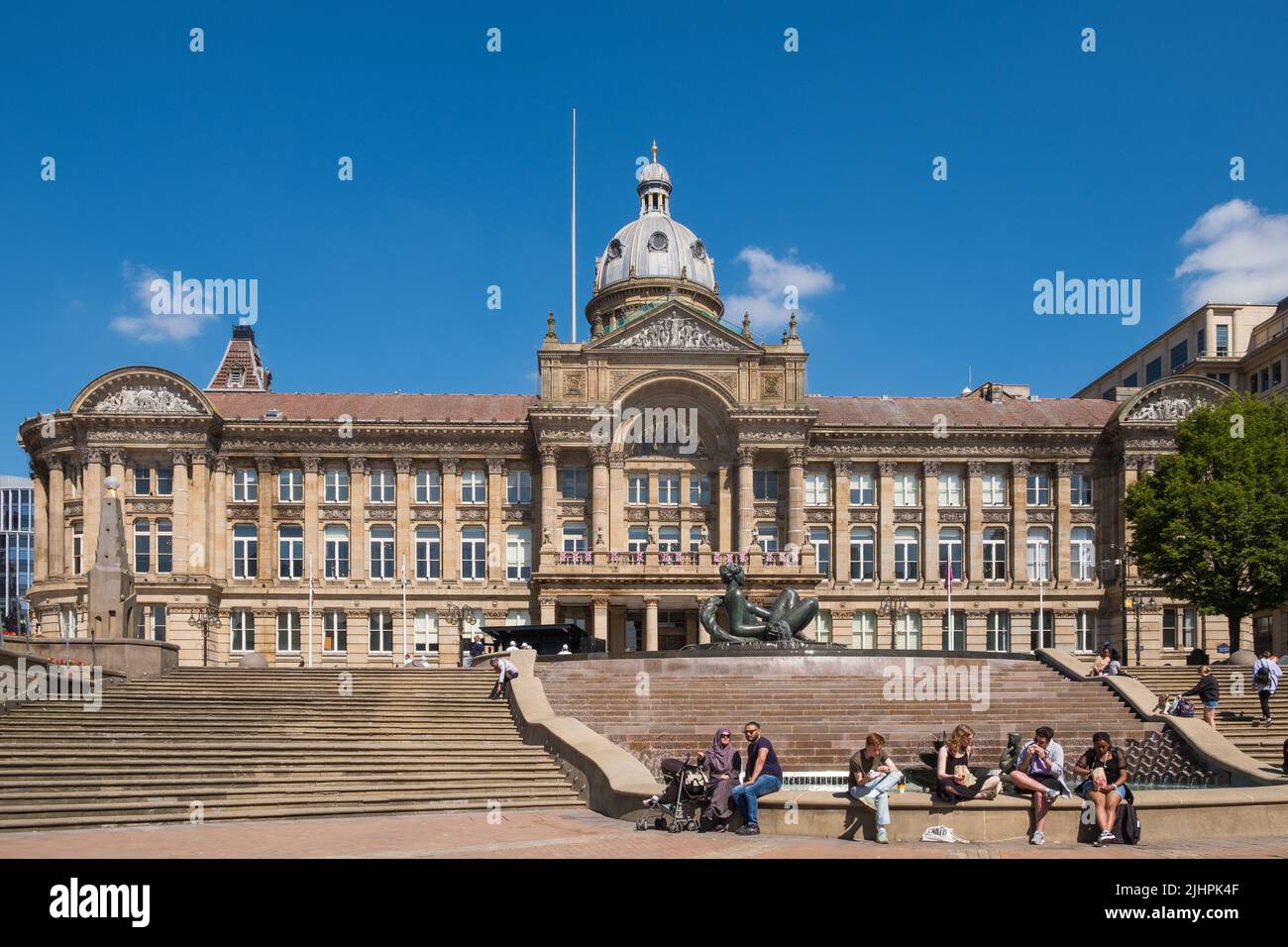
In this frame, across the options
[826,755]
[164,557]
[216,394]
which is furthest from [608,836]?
[216,394]

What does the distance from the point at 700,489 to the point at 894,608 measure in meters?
12.6

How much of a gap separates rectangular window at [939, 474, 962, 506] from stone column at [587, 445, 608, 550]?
19459mm

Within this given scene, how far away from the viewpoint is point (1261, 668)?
3250 centimetres

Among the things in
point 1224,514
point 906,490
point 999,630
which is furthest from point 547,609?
point 1224,514

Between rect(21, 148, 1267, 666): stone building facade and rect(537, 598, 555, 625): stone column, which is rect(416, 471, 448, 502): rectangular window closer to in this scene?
rect(21, 148, 1267, 666): stone building facade

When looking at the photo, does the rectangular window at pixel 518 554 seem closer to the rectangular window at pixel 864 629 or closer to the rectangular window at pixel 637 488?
the rectangular window at pixel 637 488

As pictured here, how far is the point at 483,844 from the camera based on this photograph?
18.2 m

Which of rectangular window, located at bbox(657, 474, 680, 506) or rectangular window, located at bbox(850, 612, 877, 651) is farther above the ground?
rectangular window, located at bbox(657, 474, 680, 506)

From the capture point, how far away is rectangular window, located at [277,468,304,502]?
65750 mm

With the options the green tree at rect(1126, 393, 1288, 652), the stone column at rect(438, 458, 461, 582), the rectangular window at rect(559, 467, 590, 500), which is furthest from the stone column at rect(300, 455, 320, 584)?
the green tree at rect(1126, 393, 1288, 652)

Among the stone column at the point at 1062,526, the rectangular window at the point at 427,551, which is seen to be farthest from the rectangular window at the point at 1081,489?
the rectangular window at the point at 427,551

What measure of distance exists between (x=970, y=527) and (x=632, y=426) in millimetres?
20002

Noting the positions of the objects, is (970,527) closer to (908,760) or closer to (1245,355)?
(1245,355)

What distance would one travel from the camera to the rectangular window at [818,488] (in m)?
66.9
